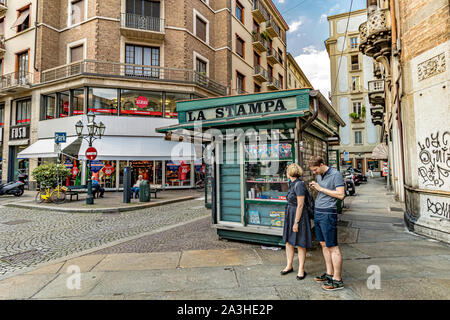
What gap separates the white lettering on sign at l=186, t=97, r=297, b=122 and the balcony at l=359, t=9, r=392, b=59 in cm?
746

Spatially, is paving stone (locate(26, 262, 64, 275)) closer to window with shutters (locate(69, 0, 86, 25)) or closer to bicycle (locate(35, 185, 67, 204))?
bicycle (locate(35, 185, 67, 204))

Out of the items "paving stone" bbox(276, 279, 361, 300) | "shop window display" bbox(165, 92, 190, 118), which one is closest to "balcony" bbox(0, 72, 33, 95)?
"shop window display" bbox(165, 92, 190, 118)

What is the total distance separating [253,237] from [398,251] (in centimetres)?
278

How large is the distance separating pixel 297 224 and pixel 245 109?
8.80ft

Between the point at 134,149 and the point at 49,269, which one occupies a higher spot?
the point at 134,149

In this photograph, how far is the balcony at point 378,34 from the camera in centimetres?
959

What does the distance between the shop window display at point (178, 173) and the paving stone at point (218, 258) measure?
1387 cm

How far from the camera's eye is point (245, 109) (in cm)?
538

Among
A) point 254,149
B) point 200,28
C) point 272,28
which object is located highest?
point 272,28

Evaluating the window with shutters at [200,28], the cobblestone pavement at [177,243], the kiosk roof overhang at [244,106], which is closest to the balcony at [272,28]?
the window with shutters at [200,28]

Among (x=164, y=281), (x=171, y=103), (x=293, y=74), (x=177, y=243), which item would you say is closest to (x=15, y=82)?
(x=171, y=103)

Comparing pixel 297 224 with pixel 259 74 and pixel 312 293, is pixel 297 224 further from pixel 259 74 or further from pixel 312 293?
pixel 259 74

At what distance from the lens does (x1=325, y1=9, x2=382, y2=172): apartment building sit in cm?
3553
